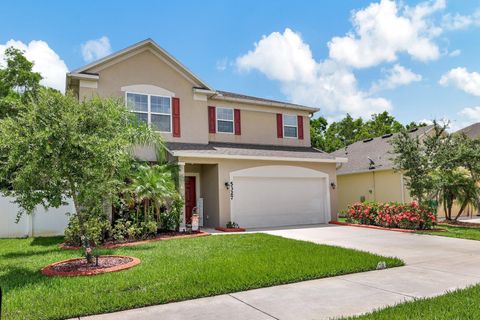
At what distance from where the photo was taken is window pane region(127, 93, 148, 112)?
15781mm

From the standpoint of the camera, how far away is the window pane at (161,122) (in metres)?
16.2

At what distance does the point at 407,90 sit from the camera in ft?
71.6

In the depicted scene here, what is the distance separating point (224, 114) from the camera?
18344 mm

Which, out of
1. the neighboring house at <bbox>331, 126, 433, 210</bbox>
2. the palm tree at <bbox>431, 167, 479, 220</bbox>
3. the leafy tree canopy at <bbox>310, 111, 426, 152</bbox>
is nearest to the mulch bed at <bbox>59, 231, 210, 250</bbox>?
the neighboring house at <bbox>331, 126, 433, 210</bbox>

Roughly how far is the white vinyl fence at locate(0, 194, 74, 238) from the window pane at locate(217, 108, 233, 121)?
25.7ft

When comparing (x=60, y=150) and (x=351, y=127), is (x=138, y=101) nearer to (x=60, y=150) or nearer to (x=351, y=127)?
(x=60, y=150)

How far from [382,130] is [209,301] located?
1671 inches

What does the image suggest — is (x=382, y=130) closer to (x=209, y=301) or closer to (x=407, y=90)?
(x=407, y=90)

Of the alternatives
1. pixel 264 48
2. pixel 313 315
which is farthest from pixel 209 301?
pixel 264 48

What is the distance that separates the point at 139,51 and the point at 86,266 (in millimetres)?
10702

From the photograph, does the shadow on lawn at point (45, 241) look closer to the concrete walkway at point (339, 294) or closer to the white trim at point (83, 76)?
the white trim at point (83, 76)

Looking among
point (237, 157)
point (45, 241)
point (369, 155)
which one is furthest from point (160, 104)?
point (369, 155)

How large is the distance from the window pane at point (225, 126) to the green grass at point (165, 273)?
26.2 ft

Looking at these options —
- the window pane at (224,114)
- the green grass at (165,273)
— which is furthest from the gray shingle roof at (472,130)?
the green grass at (165,273)
